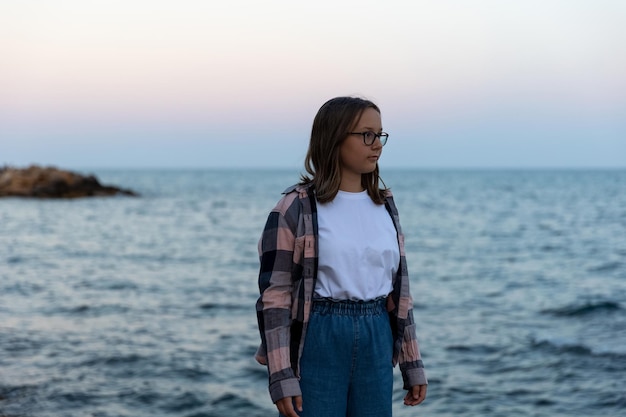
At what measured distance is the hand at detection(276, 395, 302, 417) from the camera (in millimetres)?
2736

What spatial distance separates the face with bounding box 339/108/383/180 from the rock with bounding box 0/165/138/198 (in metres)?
46.4

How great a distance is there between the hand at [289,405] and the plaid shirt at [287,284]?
0.02 meters

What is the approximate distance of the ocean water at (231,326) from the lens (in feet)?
25.4

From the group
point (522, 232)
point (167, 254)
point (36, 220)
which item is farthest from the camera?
point (36, 220)

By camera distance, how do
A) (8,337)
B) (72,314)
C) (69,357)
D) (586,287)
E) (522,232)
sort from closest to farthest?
(69,357) < (8,337) < (72,314) < (586,287) < (522,232)

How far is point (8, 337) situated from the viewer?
10266 mm

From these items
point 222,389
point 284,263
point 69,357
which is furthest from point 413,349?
point 69,357

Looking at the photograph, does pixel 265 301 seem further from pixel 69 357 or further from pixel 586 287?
pixel 586 287

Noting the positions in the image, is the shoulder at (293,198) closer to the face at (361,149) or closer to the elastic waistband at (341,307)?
the face at (361,149)

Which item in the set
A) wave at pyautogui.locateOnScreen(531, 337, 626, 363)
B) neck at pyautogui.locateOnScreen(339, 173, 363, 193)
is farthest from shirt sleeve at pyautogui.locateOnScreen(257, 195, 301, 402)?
wave at pyautogui.locateOnScreen(531, 337, 626, 363)

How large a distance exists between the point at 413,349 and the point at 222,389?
5369 mm

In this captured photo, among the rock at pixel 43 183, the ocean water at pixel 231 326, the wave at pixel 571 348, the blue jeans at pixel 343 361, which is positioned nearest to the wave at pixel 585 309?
the ocean water at pixel 231 326

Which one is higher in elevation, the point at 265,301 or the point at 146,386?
the point at 265,301

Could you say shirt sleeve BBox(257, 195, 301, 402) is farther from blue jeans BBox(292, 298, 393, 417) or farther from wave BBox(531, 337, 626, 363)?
wave BBox(531, 337, 626, 363)
